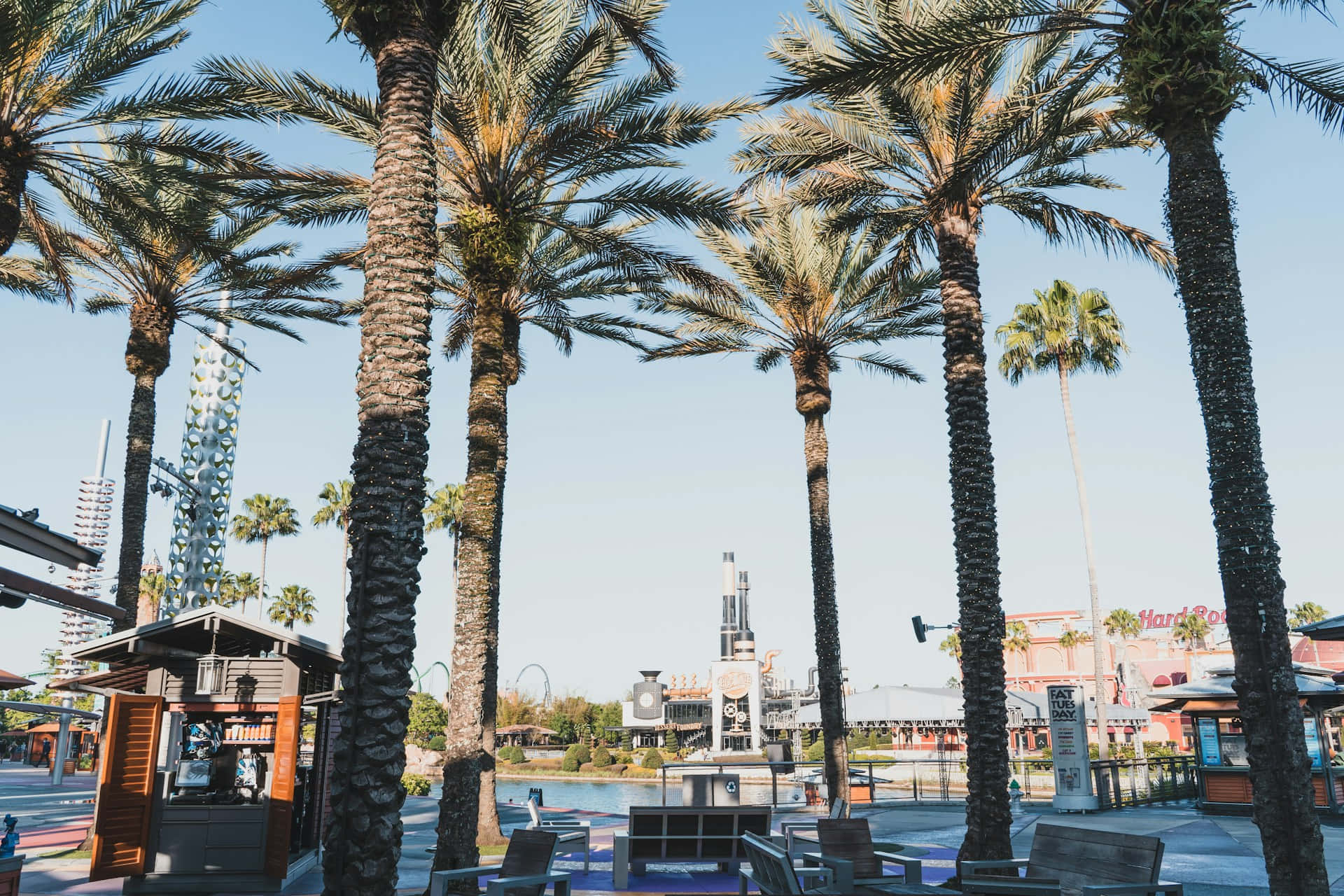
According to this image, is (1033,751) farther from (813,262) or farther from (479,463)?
(479,463)

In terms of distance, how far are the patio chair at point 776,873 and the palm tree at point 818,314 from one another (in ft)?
30.4

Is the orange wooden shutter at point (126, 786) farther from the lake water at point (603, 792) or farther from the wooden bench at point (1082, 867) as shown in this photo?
the lake water at point (603, 792)

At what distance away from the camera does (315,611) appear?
212 ft

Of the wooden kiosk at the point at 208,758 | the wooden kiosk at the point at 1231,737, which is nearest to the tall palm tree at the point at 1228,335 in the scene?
the wooden kiosk at the point at 208,758

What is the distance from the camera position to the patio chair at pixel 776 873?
6.75 meters

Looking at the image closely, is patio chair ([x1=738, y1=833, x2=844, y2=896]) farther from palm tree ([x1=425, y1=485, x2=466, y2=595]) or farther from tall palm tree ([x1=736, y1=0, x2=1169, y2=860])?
palm tree ([x1=425, y1=485, x2=466, y2=595])

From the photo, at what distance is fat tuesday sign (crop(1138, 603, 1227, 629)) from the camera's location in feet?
280

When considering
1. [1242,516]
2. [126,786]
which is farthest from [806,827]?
[126,786]

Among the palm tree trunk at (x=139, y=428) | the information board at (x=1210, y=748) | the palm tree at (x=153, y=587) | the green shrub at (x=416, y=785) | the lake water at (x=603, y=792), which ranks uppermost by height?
the palm tree at (x=153, y=587)

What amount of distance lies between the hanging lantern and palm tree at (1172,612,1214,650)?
3394 inches

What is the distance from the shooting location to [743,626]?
11762 centimetres

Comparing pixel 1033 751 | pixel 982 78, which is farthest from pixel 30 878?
pixel 1033 751

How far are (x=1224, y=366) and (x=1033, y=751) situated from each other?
65484 millimetres

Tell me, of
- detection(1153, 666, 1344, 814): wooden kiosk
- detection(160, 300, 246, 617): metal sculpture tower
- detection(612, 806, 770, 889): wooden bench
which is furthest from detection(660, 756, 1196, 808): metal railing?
detection(160, 300, 246, 617): metal sculpture tower
